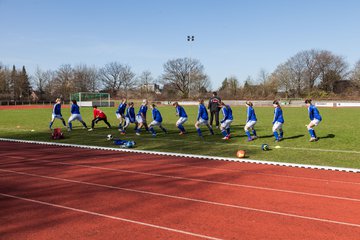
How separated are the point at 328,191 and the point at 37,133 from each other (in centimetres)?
1641


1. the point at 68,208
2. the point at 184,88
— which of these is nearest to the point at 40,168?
the point at 68,208

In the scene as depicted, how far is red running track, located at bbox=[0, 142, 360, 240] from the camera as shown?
533cm

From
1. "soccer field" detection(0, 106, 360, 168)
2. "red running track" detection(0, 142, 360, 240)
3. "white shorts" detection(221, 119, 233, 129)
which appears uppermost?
"white shorts" detection(221, 119, 233, 129)

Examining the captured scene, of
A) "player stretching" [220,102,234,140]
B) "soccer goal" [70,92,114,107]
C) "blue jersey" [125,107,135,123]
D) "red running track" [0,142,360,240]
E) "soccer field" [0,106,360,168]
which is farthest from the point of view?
"soccer goal" [70,92,114,107]

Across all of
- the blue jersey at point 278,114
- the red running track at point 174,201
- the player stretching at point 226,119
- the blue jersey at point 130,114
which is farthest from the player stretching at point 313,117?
the blue jersey at point 130,114

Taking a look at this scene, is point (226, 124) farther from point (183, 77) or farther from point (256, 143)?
point (183, 77)

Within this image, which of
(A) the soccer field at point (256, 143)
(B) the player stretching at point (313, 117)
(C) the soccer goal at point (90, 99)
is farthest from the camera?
(C) the soccer goal at point (90, 99)

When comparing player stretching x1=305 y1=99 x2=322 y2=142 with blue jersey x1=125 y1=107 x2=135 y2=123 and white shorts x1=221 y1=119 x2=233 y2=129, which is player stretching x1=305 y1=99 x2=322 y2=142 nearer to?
white shorts x1=221 y1=119 x2=233 y2=129

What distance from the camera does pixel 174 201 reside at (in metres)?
6.87

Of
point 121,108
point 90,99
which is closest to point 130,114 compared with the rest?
point 121,108

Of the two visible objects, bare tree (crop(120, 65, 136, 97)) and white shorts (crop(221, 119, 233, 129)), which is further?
bare tree (crop(120, 65, 136, 97))

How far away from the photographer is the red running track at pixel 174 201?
533 cm

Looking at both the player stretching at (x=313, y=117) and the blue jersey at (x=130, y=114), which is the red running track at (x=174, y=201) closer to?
the player stretching at (x=313, y=117)

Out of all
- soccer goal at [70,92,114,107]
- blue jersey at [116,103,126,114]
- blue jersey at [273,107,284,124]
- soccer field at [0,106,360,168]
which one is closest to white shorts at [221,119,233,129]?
soccer field at [0,106,360,168]
